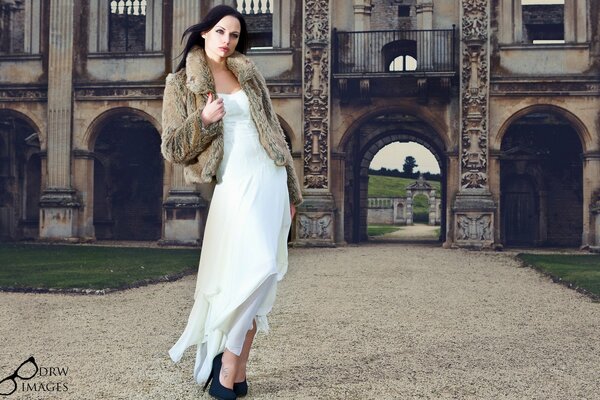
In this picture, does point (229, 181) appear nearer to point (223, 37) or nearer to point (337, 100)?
point (223, 37)

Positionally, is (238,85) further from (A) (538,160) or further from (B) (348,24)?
(A) (538,160)

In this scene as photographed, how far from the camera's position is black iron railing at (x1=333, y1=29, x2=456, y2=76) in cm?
1808

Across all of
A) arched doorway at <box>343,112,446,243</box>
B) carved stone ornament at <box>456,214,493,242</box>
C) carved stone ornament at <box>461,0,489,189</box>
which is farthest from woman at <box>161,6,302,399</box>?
arched doorway at <box>343,112,446,243</box>

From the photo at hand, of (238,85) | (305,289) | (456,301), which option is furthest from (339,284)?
(238,85)

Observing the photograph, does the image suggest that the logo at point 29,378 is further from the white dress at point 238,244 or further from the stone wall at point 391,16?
the stone wall at point 391,16

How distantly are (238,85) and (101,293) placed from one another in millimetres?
4987

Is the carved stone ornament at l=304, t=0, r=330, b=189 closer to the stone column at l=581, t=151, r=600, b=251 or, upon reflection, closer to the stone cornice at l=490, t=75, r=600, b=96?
the stone cornice at l=490, t=75, r=600, b=96

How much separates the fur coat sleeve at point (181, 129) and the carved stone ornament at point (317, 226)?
14.2 meters

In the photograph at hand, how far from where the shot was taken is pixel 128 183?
2272 cm

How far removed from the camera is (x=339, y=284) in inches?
368

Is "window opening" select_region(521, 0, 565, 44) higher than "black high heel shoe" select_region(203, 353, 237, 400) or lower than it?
higher

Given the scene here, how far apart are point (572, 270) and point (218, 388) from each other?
357 inches

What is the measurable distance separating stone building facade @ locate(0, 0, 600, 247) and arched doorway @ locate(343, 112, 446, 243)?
0.19 m

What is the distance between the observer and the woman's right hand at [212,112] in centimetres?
343
